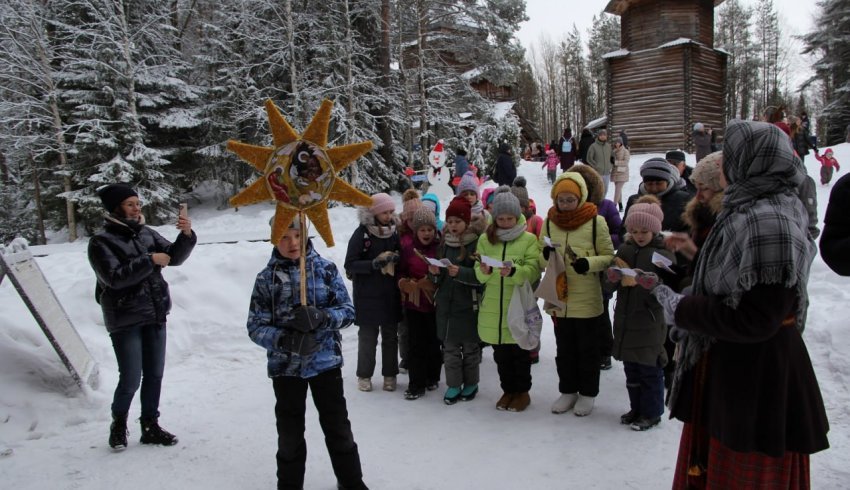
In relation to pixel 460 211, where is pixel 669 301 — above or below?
below

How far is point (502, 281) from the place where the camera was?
4684mm

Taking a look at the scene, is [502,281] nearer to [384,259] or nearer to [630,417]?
[384,259]

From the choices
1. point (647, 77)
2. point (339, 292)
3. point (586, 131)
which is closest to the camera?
point (339, 292)

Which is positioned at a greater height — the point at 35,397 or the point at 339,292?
the point at 339,292

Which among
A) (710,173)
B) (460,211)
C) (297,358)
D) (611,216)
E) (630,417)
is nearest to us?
(297,358)

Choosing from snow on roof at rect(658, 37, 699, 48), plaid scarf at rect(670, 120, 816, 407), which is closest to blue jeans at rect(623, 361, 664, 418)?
plaid scarf at rect(670, 120, 816, 407)

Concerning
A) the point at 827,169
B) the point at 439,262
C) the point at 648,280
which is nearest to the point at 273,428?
the point at 439,262

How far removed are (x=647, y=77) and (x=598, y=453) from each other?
2721 centimetres

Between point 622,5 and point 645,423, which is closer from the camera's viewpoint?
point 645,423

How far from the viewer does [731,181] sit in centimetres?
228

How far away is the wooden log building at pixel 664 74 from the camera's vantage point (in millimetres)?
26047

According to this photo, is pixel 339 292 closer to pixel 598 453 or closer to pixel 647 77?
Result: pixel 598 453

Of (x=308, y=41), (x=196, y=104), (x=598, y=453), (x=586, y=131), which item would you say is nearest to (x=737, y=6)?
(x=586, y=131)

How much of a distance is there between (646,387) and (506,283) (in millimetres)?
1391
